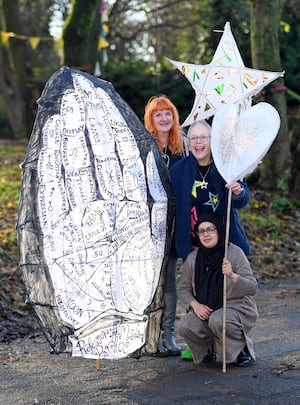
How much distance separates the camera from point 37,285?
5.39 metres

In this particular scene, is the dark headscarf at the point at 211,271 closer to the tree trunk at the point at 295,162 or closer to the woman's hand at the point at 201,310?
the woman's hand at the point at 201,310

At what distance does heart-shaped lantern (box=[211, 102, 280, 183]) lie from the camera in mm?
5496

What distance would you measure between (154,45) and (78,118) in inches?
933

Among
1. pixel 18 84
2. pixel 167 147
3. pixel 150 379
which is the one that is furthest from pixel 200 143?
pixel 18 84

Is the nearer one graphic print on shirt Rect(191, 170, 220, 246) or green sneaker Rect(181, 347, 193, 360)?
graphic print on shirt Rect(191, 170, 220, 246)

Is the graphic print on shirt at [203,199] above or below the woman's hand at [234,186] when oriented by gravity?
below

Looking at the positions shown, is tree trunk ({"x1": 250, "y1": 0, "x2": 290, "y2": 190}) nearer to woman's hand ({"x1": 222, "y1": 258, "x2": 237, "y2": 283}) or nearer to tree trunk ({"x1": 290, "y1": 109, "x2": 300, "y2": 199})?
tree trunk ({"x1": 290, "y1": 109, "x2": 300, "y2": 199})

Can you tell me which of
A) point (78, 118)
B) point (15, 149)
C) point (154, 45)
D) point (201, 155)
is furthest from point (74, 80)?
point (154, 45)

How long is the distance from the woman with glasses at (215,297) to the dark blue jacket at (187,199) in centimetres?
8

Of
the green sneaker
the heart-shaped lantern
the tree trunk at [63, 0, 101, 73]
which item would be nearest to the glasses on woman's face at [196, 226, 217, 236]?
the heart-shaped lantern

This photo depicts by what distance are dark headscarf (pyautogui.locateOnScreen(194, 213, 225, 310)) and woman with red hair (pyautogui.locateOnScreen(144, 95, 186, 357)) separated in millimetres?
431

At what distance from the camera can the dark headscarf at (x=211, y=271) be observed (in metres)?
5.64

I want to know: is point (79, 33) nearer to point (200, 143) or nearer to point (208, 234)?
point (200, 143)

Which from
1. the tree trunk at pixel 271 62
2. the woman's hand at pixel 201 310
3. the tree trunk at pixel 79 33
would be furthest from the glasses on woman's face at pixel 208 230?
the tree trunk at pixel 79 33
